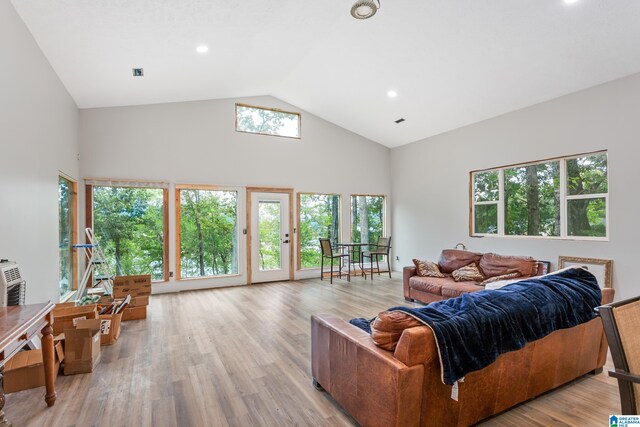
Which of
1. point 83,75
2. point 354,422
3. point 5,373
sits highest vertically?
point 83,75

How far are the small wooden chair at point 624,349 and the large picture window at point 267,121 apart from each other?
6.26m

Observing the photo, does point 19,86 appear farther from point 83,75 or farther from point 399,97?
point 399,97

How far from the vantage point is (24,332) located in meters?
1.80

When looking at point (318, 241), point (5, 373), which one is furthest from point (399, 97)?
point (5, 373)

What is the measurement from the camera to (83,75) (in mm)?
4195

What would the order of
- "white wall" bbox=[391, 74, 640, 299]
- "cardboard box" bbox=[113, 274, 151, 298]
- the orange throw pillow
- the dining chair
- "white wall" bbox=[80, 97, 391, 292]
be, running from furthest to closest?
the dining chair < "white wall" bbox=[80, 97, 391, 292] < "cardboard box" bbox=[113, 274, 151, 298] < "white wall" bbox=[391, 74, 640, 299] < the orange throw pillow

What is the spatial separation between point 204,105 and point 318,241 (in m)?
3.60

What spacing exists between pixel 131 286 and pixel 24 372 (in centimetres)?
218

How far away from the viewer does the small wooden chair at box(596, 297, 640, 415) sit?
1226 mm

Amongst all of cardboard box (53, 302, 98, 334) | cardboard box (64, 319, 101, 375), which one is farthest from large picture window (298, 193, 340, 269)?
cardboard box (64, 319, 101, 375)

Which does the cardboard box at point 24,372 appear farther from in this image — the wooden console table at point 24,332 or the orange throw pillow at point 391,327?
the orange throw pillow at point 391,327

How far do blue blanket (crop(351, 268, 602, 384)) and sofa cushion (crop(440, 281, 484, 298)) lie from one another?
163 centimetres

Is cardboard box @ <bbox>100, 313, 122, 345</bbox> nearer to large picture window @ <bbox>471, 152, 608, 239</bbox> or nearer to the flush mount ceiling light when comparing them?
the flush mount ceiling light

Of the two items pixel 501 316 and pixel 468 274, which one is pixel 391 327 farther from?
pixel 468 274
